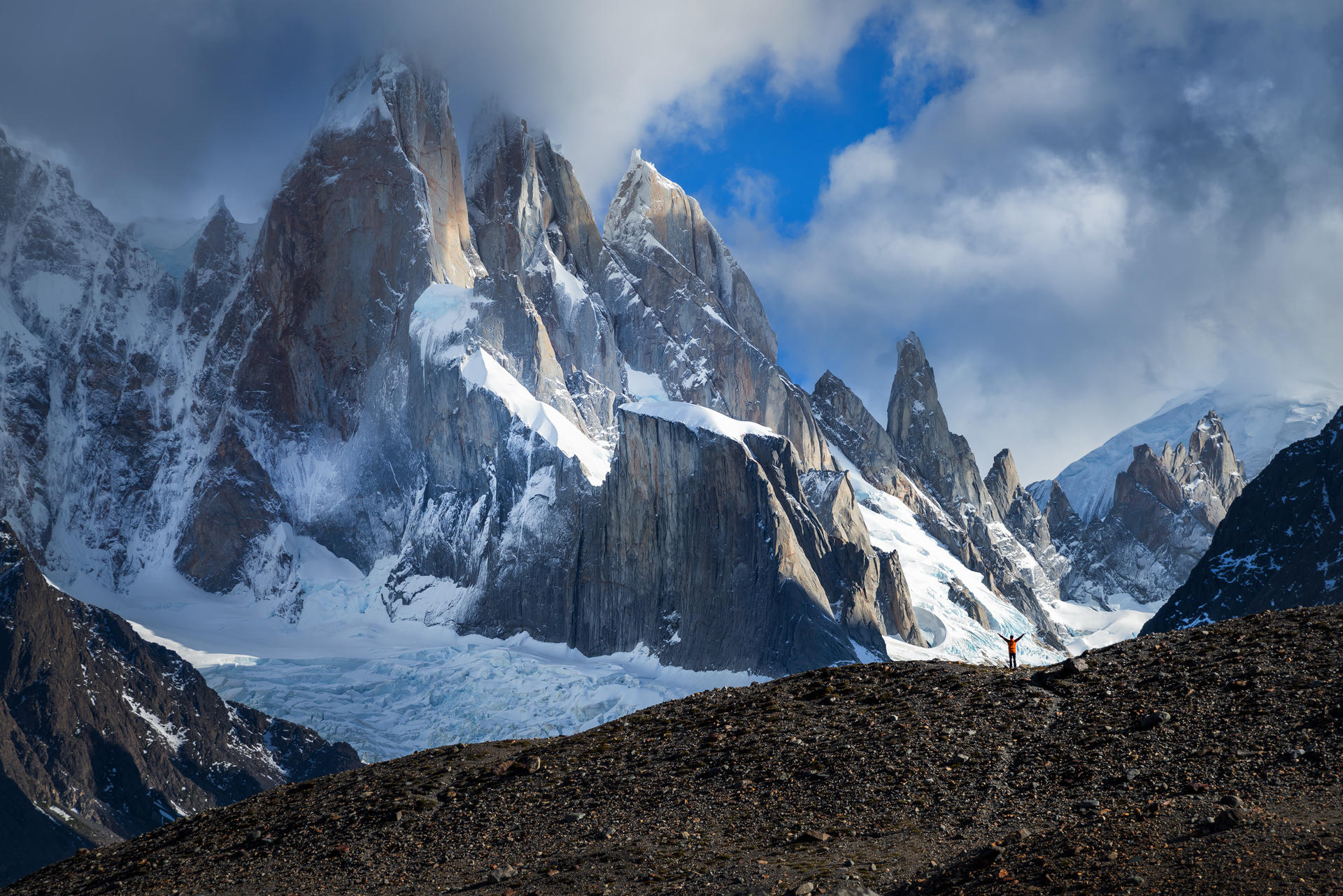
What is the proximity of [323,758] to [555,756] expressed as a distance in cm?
17261

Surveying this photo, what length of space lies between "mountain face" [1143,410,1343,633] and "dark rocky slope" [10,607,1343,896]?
5702 inches

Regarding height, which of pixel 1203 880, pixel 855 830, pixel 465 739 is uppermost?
pixel 465 739

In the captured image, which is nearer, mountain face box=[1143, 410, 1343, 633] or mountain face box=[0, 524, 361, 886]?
mountain face box=[1143, 410, 1343, 633]

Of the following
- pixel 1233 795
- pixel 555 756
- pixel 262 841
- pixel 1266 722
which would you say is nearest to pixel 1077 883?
pixel 1233 795

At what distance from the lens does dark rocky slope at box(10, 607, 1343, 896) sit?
76.0 ft

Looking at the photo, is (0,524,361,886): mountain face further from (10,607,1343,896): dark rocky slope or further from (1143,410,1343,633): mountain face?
(10,607,1343,896): dark rocky slope

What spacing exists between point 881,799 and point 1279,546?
173335mm

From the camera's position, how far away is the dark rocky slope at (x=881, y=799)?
2316 cm

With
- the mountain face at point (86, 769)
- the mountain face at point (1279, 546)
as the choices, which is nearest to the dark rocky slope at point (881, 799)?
the mountain face at point (1279, 546)

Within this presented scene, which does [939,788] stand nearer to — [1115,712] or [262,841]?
[1115,712]

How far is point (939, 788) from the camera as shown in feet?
93.0

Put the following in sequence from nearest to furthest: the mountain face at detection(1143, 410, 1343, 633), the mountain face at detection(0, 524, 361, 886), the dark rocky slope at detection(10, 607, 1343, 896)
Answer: the dark rocky slope at detection(10, 607, 1343, 896) → the mountain face at detection(1143, 410, 1343, 633) → the mountain face at detection(0, 524, 361, 886)

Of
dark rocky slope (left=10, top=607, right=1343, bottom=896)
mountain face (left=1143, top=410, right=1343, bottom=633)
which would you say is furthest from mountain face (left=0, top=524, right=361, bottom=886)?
dark rocky slope (left=10, top=607, right=1343, bottom=896)

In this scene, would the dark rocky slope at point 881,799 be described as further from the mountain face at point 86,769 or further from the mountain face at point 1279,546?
the mountain face at point 86,769
